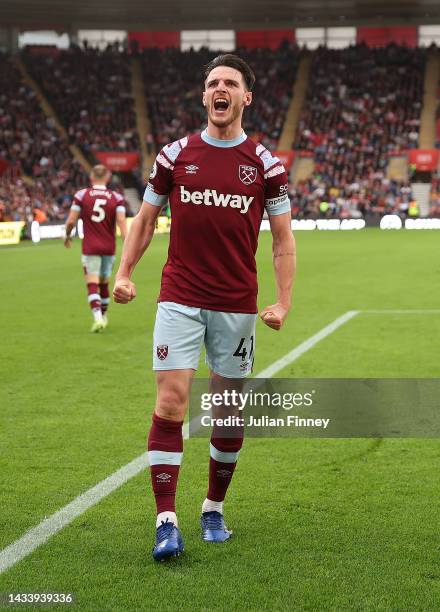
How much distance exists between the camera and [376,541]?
447 centimetres

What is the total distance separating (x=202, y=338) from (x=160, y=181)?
77cm

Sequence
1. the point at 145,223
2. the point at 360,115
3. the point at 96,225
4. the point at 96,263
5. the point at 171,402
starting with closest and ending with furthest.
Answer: the point at 171,402
the point at 145,223
the point at 96,225
the point at 96,263
the point at 360,115

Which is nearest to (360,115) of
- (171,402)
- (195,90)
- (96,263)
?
(195,90)

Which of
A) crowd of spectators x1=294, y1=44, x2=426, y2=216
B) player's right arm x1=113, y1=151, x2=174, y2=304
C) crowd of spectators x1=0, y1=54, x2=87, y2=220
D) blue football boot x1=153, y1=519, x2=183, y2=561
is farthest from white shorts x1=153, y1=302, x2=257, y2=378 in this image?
crowd of spectators x1=294, y1=44, x2=426, y2=216

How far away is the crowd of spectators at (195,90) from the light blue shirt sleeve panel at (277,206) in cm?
4676

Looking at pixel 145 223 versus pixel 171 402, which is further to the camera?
pixel 145 223

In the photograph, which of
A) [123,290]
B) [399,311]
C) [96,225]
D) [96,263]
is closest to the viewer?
[123,290]

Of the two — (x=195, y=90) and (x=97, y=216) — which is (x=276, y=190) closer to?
(x=97, y=216)

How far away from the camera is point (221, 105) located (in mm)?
4320

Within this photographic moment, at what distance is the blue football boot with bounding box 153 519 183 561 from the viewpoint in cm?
416

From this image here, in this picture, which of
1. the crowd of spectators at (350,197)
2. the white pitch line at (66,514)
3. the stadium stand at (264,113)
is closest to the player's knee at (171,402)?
the white pitch line at (66,514)

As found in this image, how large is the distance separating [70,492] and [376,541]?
1.79 m

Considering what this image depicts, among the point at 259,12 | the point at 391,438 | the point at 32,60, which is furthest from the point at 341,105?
the point at 391,438

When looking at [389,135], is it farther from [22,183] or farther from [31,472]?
[31,472]
